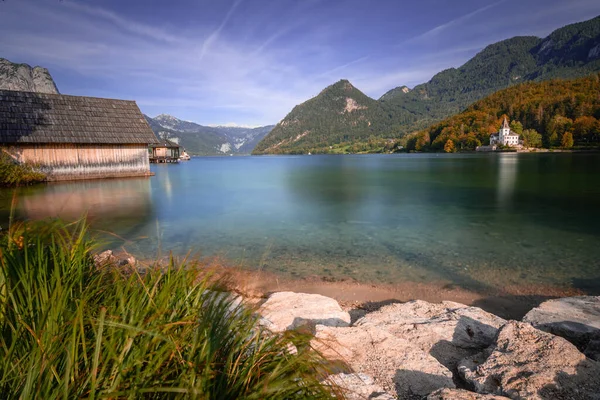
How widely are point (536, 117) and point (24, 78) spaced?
618 feet

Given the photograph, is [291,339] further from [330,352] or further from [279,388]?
[330,352]

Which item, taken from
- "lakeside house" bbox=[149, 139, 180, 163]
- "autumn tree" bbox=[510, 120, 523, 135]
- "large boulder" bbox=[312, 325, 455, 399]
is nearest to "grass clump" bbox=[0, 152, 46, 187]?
"large boulder" bbox=[312, 325, 455, 399]

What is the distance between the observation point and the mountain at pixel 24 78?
99.2 m

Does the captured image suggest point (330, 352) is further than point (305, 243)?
No

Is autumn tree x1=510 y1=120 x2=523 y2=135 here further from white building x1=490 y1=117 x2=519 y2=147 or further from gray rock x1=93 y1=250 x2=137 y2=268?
gray rock x1=93 y1=250 x2=137 y2=268

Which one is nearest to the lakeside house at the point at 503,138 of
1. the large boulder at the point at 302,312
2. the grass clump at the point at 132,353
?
the large boulder at the point at 302,312

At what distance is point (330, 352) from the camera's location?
3189 mm

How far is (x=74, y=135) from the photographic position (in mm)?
24688

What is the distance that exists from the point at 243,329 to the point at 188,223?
12387 millimetres

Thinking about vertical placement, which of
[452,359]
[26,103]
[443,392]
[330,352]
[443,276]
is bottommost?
[443,276]

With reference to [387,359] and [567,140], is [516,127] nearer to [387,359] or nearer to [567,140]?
[567,140]

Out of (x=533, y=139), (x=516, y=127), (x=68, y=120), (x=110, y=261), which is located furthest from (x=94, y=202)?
(x=516, y=127)

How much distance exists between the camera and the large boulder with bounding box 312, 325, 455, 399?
9.05 ft

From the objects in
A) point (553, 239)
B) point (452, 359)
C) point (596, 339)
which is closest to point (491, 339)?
point (452, 359)
